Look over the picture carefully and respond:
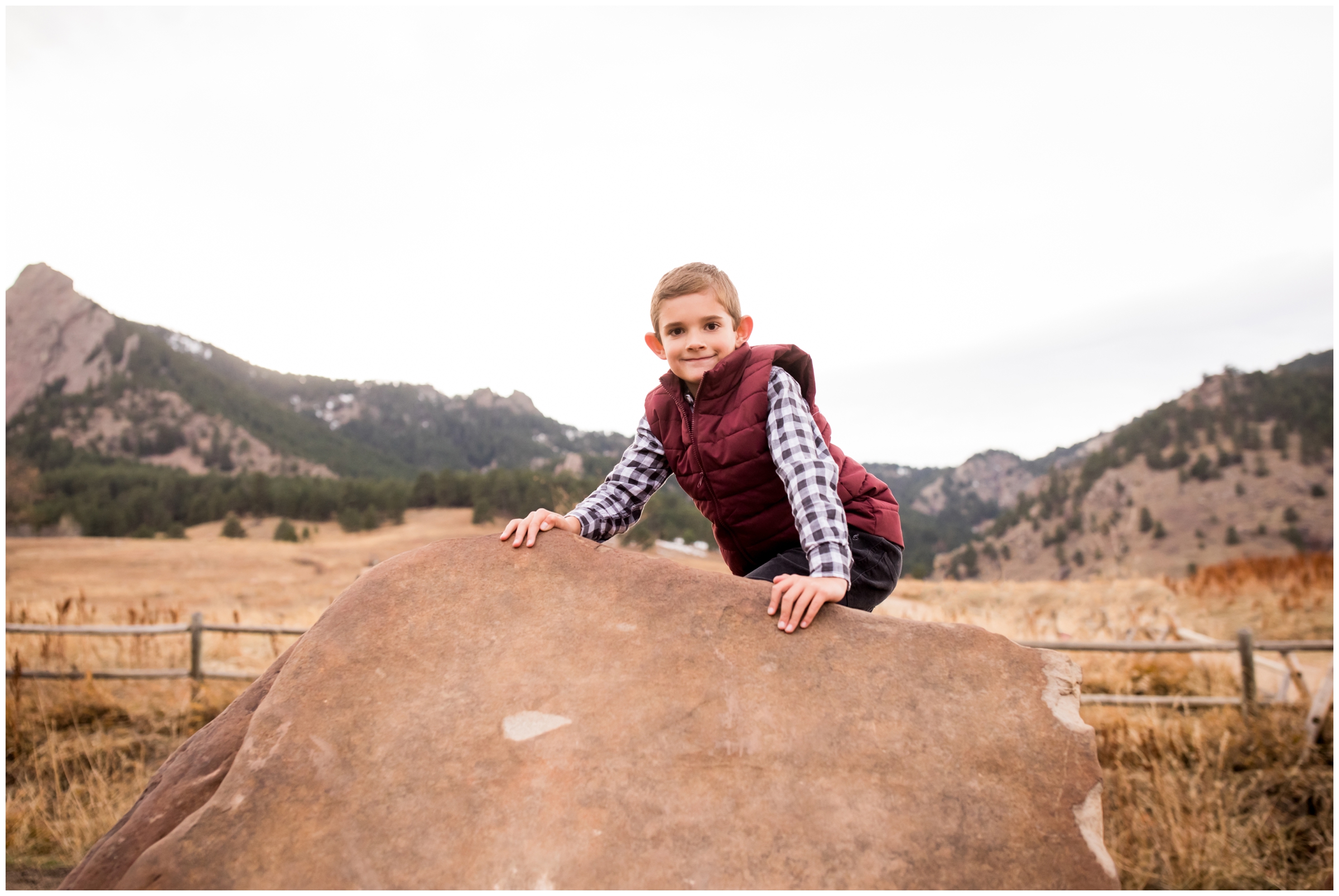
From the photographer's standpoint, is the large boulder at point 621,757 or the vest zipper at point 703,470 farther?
the vest zipper at point 703,470

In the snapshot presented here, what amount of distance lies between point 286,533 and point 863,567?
1580 inches

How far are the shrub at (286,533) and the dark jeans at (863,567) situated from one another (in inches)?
1521

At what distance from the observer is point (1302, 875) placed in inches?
141

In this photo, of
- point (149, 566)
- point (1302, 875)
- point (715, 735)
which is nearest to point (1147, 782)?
point (1302, 875)

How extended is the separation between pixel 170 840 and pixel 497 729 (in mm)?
586

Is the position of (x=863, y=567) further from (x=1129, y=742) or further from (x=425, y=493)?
(x=425, y=493)

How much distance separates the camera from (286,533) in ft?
120

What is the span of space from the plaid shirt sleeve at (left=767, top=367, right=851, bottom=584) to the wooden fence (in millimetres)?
3568

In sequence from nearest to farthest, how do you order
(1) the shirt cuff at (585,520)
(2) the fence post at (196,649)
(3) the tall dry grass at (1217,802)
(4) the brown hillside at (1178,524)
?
1. (1) the shirt cuff at (585,520)
2. (3) the tall dry grass at (1217,802)
3. (2) the fence post at (196,649)
4. (4) the brown hillside at (1178,524)

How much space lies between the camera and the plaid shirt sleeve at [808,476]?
5.91 ft

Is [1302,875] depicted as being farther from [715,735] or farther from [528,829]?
[528,829]

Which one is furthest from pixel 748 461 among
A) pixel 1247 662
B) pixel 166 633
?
pixel 166 633

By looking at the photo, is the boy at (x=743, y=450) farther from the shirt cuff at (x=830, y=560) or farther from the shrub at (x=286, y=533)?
the shrub at (x=286, y=533)

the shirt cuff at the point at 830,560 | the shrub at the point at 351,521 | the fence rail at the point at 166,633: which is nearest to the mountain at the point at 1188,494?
the shrub at the point at 351,521
